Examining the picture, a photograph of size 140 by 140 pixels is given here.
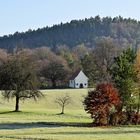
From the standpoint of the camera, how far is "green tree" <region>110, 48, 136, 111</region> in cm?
6506

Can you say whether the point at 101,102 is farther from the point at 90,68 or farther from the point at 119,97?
the point at 90,68

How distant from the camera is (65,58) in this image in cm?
17238

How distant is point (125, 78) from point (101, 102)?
609 centimetres

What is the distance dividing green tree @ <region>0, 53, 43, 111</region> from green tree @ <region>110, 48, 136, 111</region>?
69.9ft

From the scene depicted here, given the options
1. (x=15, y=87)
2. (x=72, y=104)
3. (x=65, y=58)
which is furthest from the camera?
(x=65, y=58)

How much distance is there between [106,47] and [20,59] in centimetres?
7593

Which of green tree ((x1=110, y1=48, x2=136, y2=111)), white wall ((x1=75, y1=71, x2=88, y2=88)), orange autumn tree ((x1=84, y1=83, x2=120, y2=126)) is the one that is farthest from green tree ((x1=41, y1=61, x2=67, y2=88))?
orange autumn tree ((x1=84, y1=83, x2=120, y2=126))

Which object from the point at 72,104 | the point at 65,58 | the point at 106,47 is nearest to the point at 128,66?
the point at 72,104

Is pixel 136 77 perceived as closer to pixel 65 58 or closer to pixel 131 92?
pixel 131 92

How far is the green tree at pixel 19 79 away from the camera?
8362cm

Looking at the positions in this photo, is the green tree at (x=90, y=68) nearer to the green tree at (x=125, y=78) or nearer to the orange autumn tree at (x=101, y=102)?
the green tree at (x=125, y=78)

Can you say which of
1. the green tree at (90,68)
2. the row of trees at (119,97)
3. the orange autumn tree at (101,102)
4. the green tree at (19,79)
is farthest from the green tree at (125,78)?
the green tree at (90,68)

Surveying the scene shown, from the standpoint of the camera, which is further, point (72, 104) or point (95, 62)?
point (95, 62)

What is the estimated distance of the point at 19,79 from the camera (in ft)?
277
